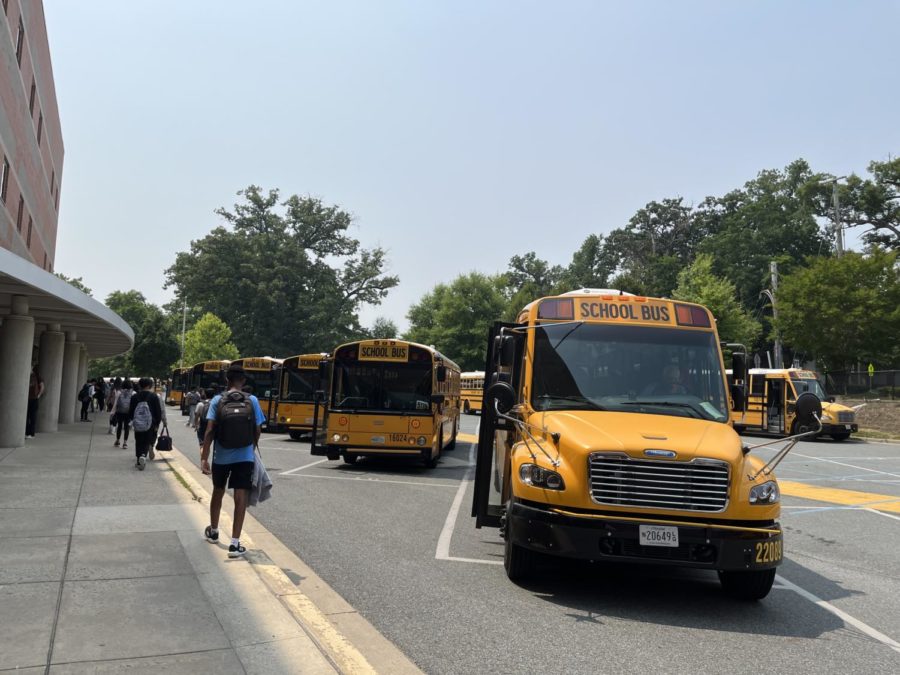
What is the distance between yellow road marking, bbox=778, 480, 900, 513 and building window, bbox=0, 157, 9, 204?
2267 cm

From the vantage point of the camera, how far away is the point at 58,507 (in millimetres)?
9281

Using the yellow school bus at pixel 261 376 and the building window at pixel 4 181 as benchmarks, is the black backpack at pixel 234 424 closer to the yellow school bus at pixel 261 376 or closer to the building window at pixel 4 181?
the building window at pixel 4 181

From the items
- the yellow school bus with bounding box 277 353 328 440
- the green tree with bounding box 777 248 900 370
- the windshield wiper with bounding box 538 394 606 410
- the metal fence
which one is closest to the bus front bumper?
the windshield wiper with bounding box 538 394 606 410

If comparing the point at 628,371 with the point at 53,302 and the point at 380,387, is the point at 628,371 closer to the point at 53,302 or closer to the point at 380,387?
the point at 380,387

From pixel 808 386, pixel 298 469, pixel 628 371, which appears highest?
pixel 808 386

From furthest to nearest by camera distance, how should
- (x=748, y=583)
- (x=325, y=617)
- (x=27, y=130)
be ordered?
(x=27, y=130), (x=748, y=583), (x=325, y=617)

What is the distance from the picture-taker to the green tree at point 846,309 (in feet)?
126

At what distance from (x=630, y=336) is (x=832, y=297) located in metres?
36.0

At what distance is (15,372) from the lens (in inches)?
694

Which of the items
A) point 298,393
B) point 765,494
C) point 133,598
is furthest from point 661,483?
point 298,393

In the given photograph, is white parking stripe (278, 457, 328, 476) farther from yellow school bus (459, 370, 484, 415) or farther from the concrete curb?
yellow school bus (459, 370, 484, 415)

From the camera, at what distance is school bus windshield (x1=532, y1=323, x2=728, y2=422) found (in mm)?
7070

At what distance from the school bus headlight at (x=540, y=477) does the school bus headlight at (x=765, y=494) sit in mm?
1500

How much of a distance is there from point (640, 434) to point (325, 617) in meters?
2.83
